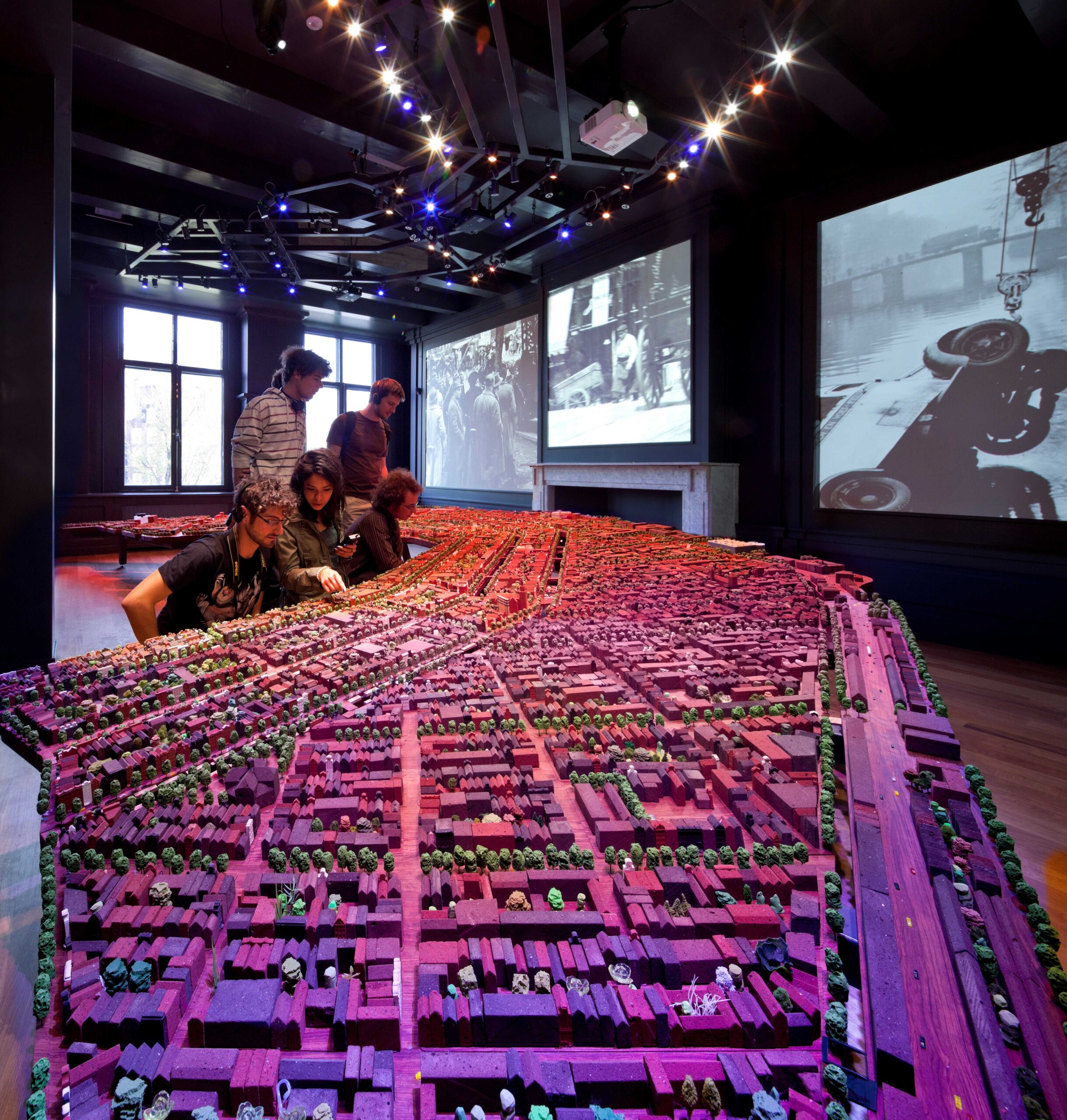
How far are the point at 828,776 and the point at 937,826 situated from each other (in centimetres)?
18

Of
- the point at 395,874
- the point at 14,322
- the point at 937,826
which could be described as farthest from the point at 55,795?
the point at 14,322

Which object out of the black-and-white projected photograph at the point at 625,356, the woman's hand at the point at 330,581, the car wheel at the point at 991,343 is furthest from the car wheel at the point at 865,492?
the woman's hand at the point at 330,581

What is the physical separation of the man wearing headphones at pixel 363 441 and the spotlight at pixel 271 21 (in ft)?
5.39

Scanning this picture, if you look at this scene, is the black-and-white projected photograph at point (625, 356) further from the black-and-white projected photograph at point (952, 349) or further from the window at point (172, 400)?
the window at point (172, 400)

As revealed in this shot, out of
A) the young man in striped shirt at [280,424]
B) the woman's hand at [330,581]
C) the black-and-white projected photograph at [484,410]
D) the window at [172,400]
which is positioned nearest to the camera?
the woman's hand at [330,581]

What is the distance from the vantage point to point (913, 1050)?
0.66 meters

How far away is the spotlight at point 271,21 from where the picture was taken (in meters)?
3.03

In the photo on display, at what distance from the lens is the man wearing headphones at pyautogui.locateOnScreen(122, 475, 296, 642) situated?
2.11 meters

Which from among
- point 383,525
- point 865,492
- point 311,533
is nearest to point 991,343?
point 865,492

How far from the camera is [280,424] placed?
126 inches

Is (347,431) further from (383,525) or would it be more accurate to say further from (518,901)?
(518,901)

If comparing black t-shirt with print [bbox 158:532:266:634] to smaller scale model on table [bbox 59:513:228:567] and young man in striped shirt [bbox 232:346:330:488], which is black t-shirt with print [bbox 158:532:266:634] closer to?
young man in striped shirt [bbox 232:346:330:488]

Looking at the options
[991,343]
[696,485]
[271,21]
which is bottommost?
[696,485]

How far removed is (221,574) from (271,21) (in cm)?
270
